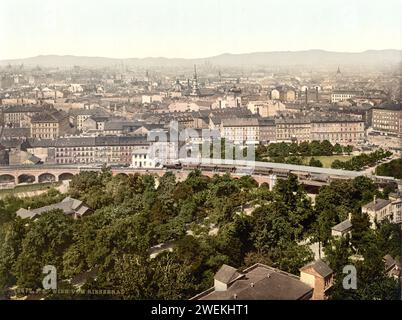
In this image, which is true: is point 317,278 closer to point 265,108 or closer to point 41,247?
point 41,247

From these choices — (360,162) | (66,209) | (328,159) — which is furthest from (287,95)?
(66,209)

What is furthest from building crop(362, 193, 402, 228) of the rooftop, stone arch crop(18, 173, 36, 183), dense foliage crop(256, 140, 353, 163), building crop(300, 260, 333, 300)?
stone arch crop(18, 173, 36, 183)

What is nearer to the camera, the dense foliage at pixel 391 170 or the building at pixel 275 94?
the dense foliage at pixel 391 170

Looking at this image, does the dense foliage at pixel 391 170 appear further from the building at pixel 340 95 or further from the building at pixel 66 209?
the building at pixel 340 95

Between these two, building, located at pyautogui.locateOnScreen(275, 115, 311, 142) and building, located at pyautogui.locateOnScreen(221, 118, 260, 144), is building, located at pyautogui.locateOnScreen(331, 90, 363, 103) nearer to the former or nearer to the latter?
building, located at pyautogui.locateOnScreen(275, 115, 311, 142)

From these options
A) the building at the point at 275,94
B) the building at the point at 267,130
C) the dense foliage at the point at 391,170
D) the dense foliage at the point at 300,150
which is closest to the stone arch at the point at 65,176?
the dense foliage at the point at 300,150
